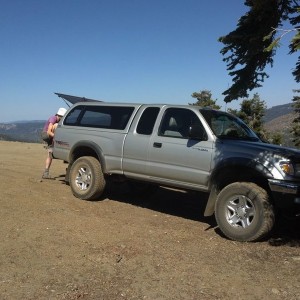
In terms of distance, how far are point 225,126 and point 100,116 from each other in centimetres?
274

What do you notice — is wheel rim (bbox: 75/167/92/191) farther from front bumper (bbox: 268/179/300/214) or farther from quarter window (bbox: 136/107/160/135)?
front bumper (bbox: 268/179/300/214)

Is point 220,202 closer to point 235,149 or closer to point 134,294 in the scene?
point 235,149

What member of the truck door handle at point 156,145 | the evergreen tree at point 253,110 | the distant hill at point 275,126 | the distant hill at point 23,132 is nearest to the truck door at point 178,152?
the truck door handle at point 156,145

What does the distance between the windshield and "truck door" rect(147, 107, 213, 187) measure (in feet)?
0.73

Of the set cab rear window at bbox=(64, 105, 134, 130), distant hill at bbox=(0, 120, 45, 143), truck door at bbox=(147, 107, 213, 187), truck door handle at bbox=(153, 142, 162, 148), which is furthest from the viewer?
distant hill at bbox=(0, 120, 45, 143)

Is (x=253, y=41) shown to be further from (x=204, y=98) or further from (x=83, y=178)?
(x=204, y=98)

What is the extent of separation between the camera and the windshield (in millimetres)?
7105

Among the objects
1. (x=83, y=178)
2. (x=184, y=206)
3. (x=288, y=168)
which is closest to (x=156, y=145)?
(x=184, y=206)

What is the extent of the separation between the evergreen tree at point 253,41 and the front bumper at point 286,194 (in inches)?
112

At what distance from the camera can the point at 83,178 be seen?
28.6 feet

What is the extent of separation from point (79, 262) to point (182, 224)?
2.49 meters

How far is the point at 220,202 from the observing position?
6414mm

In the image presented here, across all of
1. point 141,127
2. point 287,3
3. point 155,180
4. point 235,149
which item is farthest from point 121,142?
point 287,3

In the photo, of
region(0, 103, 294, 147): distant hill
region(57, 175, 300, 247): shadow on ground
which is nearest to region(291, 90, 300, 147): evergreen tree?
region(0, 103, 294, 147): distant hill
